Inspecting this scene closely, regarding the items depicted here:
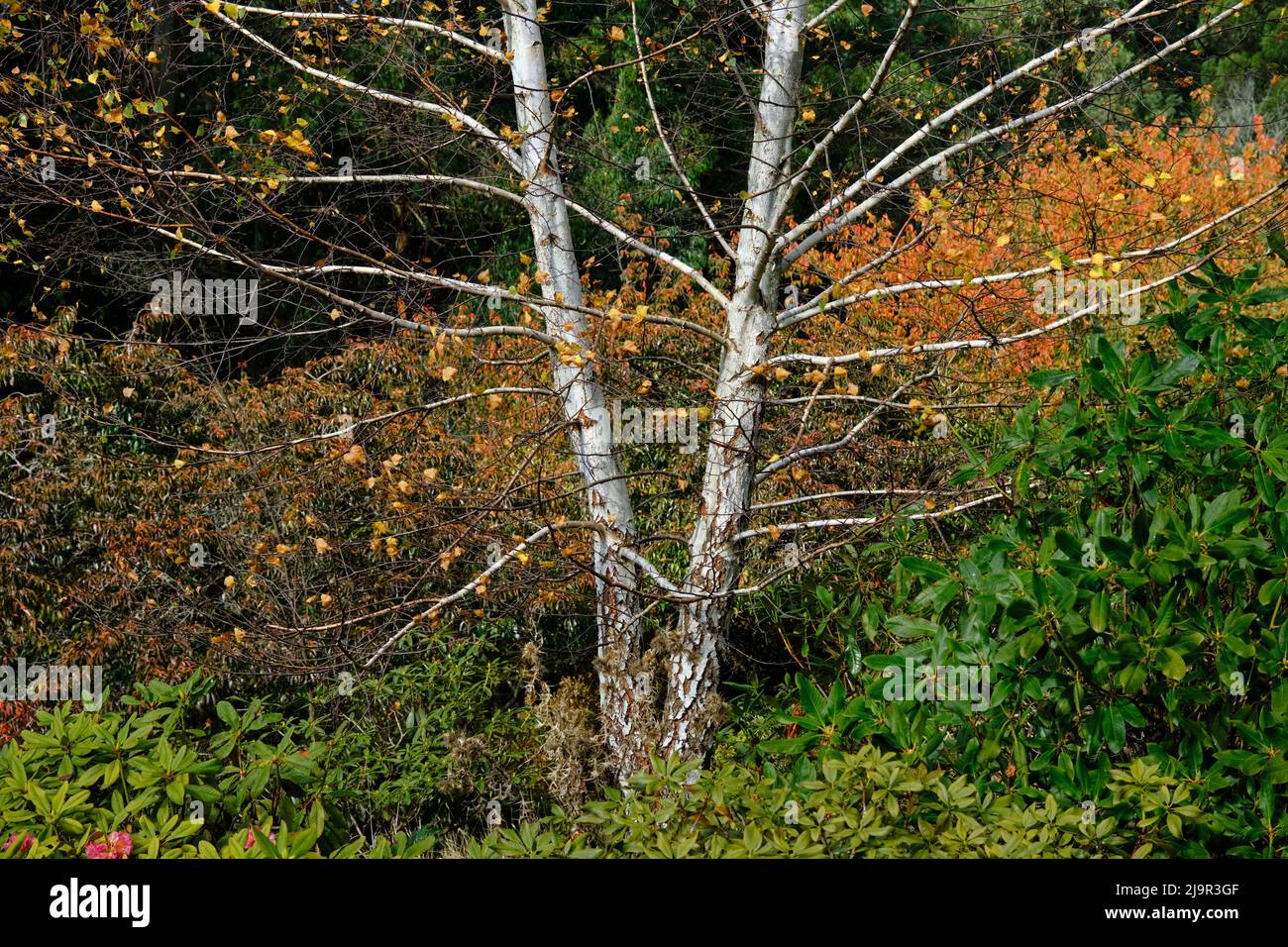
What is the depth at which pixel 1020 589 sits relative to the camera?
10.2 ft

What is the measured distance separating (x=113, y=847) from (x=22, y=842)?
0.22m

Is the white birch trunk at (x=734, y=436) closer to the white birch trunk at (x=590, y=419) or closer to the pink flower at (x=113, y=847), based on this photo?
the white birch trunk at (x=590, y=419)

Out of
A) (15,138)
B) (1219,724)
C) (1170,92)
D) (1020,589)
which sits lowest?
(1219,724)

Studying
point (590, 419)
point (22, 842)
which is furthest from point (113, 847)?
point (590, 419)

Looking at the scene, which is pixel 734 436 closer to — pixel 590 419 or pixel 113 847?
pixel 590 419

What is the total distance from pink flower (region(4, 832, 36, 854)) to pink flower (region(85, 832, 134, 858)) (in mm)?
131

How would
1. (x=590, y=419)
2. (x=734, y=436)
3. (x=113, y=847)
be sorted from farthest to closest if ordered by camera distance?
1. (x=590, y=419)
2. (x=734, y=436)
3. (x=113, y=847)

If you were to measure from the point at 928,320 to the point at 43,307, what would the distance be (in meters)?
7.69

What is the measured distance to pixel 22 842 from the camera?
8.65ft

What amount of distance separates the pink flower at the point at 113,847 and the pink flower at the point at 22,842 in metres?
0.13

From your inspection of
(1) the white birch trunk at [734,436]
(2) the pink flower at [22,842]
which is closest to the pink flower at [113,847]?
(2) the pink flower at [22,842]

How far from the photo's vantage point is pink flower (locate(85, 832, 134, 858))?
103 inches

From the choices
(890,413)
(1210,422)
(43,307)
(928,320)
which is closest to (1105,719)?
(1210,422)
